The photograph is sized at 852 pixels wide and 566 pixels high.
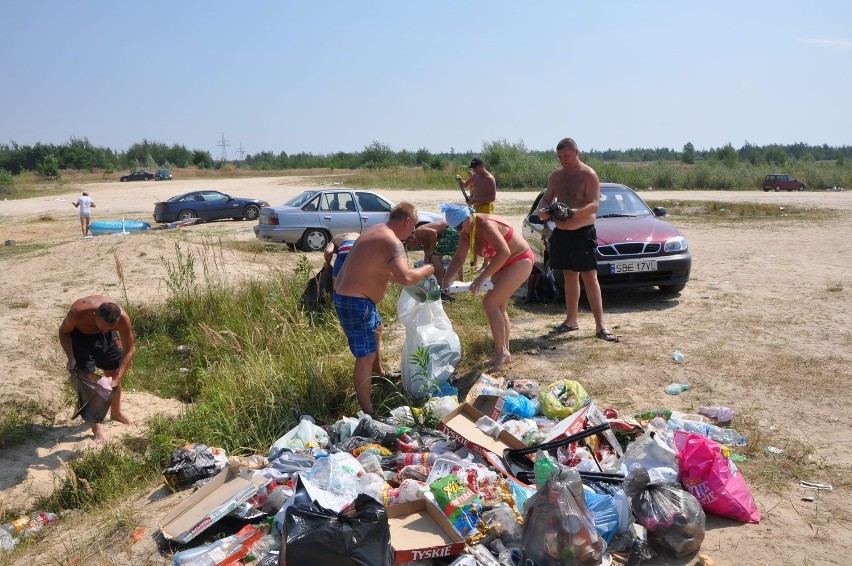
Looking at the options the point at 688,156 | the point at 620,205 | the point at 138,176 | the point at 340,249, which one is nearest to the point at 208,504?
the point at 340,249

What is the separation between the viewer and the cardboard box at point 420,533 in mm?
3439

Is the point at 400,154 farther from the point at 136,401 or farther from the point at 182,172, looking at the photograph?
the point at 136,401

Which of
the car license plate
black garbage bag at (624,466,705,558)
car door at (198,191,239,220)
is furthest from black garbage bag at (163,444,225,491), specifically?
car door at (198,191,239,220)

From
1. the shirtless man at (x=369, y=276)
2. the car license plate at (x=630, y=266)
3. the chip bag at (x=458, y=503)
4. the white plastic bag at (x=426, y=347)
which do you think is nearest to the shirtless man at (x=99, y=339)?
the shirtless man at (x=369, y=276)

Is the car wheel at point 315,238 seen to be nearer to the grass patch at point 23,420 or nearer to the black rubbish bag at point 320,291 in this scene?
the black rubbish bag at point 320,291

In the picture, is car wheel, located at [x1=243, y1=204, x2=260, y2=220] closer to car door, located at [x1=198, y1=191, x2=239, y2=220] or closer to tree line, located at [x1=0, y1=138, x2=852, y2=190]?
car door, located at [x1=198, y1=191, x2=239, y2=220]

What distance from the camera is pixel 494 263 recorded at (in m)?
5.93

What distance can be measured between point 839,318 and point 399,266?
5417 mm

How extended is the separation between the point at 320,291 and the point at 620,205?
184 inches

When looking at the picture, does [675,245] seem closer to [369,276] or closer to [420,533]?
[369,276]

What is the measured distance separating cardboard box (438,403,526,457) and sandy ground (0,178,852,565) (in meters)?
1.28

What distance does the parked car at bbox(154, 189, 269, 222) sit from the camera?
73.8ft

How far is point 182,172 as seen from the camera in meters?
64.8

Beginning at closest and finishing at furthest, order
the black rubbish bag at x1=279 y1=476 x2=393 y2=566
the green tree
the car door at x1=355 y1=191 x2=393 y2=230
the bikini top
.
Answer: the black rubbish bag at x1=279 y1=476 x2=393 y2=566 → the bikini top → the car door at x1=355 y1=191 x2=393 y2=230 → the green tree
